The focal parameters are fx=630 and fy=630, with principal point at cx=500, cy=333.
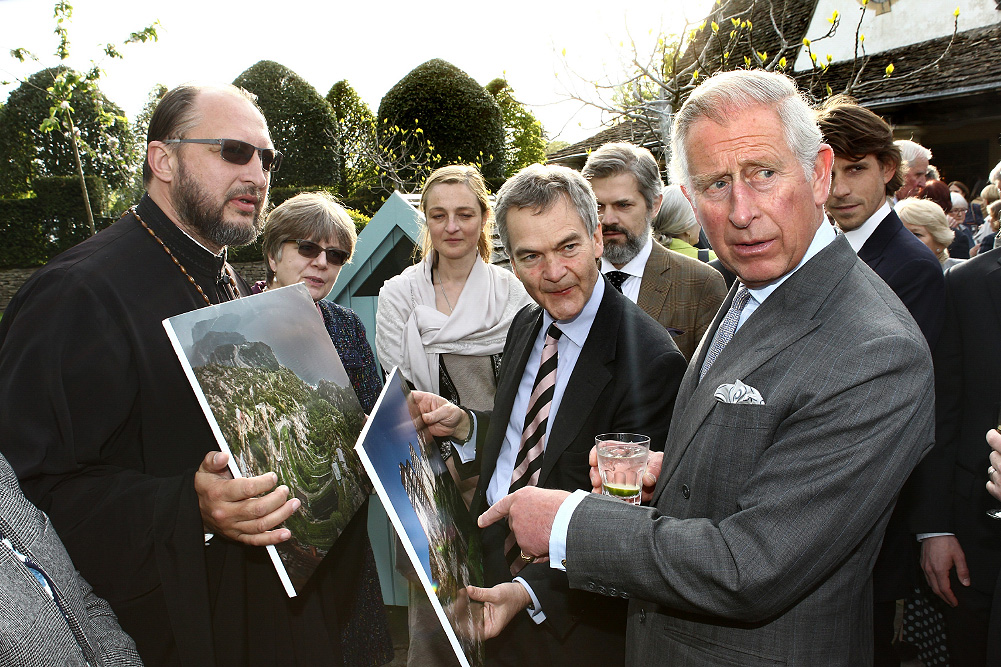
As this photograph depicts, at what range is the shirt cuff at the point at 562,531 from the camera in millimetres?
1562

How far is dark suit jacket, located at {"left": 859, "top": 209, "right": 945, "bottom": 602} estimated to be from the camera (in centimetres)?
279

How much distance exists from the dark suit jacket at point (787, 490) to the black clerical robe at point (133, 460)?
107 cm

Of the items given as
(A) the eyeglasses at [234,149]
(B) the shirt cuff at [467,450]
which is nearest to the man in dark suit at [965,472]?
(B) the shirt cuff at [467,450]

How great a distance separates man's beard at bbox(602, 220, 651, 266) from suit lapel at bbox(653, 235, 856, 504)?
91.8 inches

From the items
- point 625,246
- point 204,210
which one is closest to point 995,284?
point 625,246

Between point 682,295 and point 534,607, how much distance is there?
226 cm

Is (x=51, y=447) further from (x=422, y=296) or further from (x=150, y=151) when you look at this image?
(x=422, y=296)

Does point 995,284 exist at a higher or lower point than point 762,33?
lower

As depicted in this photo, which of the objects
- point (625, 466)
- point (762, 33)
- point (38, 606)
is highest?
point (762, 33)

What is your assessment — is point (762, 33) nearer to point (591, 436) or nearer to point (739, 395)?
point (591, 436)

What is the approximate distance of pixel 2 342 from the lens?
6.49ft

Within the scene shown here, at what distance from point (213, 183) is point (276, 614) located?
4.99ft

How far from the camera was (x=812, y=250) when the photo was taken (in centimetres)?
165

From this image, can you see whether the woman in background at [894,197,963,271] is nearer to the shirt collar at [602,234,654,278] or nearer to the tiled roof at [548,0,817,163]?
the shirt collar at [602,234,654,278]
